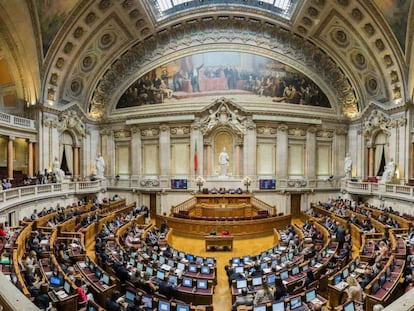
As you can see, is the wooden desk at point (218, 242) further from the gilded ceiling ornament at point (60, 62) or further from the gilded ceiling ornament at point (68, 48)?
the gilded ceiling ornament at point (68, 48)

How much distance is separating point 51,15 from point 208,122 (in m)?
13.5

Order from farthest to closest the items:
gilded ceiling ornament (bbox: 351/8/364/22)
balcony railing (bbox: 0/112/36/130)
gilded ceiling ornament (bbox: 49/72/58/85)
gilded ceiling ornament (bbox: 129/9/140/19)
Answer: gilded ceiling ornament (bbox: 129/9/140/19), gilded ceiling ornament (bbox: 49/72/58/85), gilded ceiling ornament (bbox: 351/8/364/22), balcony railing (bbox: 0/112/36/130)

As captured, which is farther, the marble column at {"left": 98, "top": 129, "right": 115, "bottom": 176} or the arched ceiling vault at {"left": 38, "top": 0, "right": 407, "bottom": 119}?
the marble column at {"left": 98, "top": 129, "right": 115, "bottom": 176}

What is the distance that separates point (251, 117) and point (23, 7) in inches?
693

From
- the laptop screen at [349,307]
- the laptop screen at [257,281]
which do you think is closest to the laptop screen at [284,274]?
the laptop screen at [257,281]

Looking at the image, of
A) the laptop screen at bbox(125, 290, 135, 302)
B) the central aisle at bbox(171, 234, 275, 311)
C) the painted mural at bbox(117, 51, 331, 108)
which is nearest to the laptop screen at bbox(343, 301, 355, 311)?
the central aisle at bbox(171, 234, 275, 311)

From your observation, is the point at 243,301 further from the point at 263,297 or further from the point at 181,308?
the point at 181,308

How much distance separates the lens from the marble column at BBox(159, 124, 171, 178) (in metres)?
26.3

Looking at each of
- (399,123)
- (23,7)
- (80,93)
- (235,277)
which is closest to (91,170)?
(80,93)

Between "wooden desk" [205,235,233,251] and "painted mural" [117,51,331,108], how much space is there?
1468 cm

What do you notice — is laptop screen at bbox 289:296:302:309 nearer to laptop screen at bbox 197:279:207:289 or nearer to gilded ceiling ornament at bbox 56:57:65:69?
laptop screen at bbox 197:279:207:289

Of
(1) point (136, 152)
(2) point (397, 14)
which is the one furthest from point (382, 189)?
(1) point (136, 152)

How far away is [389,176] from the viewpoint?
21.4 meters

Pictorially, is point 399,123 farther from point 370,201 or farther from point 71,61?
point 71,61
